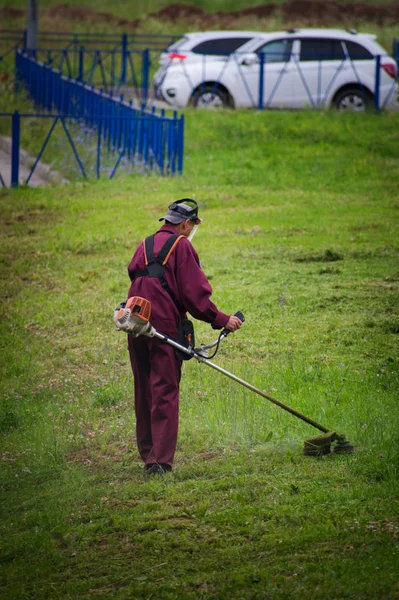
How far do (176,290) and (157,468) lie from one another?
3.41 ft

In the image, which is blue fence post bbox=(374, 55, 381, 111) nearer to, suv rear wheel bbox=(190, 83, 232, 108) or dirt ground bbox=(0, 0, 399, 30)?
suv rear wheel bbox=(190, 83, 232, 108)

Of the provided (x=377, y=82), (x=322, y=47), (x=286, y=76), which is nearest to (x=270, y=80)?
(x=286, y=76)

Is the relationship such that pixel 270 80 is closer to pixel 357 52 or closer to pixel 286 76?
pixel 286 76

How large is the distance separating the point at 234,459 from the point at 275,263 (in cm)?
501

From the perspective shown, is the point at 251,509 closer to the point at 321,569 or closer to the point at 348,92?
the point at 321,569

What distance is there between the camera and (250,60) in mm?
18031

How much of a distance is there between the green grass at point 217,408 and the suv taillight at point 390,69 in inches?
196

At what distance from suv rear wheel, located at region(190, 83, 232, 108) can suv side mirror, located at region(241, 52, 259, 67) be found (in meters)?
0.73

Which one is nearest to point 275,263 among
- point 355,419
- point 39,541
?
point 355,419

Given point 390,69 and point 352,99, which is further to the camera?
point 352,99

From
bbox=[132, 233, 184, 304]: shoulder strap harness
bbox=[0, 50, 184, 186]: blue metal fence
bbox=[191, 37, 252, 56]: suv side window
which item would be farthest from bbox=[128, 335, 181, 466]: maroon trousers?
bbox=[191, 37, 252, 56]: suv side window

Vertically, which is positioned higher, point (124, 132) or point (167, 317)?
point (124, 132)

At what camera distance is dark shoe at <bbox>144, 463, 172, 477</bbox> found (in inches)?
210

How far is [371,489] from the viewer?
4.96 m
